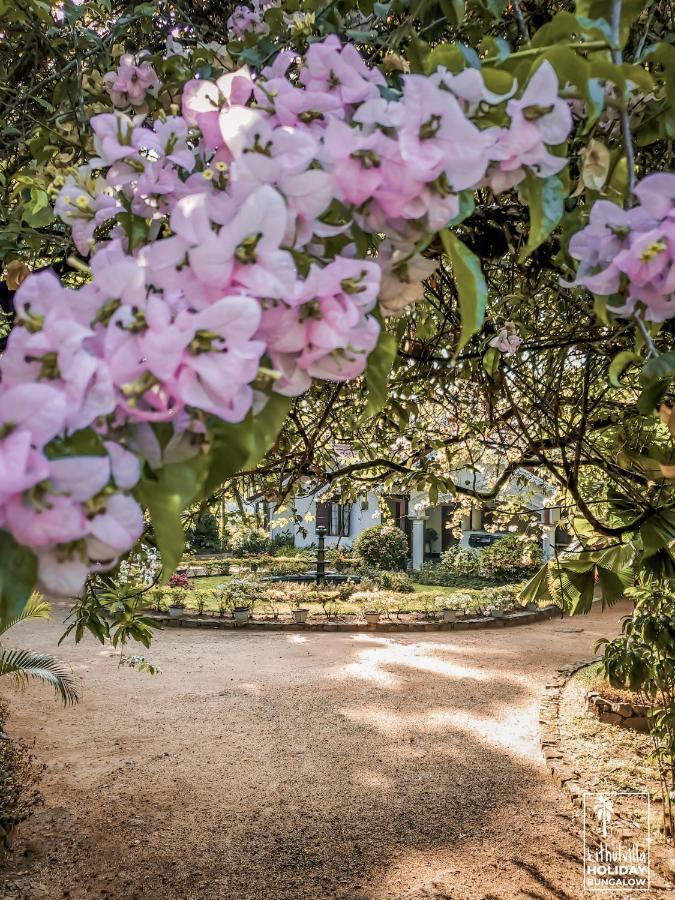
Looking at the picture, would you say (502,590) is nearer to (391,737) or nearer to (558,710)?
(558,710)

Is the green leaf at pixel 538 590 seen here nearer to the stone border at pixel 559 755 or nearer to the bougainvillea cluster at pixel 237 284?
the stone border at pixel 559 755

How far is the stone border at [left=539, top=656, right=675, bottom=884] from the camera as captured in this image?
3.49 meters

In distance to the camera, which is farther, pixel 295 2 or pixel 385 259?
pixel 295 2

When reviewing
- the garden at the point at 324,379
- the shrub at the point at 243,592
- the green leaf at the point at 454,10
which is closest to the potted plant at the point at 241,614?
the shrub at the point at 243,592

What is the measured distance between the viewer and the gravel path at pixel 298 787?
362 cm

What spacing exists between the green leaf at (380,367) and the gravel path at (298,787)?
3676 mm

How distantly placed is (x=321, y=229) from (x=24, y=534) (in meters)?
0.25

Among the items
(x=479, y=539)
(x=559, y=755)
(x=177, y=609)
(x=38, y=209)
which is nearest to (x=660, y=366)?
(x=38, y=209)

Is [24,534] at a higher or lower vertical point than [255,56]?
lower

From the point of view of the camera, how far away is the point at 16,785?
4535 mm

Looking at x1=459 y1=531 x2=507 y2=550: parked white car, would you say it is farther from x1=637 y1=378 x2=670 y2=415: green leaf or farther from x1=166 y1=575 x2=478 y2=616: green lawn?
x1=637 y1=378 x2=670 y2=415: green leaf

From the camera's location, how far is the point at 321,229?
42 cm

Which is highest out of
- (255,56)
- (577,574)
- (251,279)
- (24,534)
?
(255,56)

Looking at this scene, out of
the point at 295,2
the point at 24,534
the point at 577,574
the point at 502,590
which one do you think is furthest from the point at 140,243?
the point at 502,590
